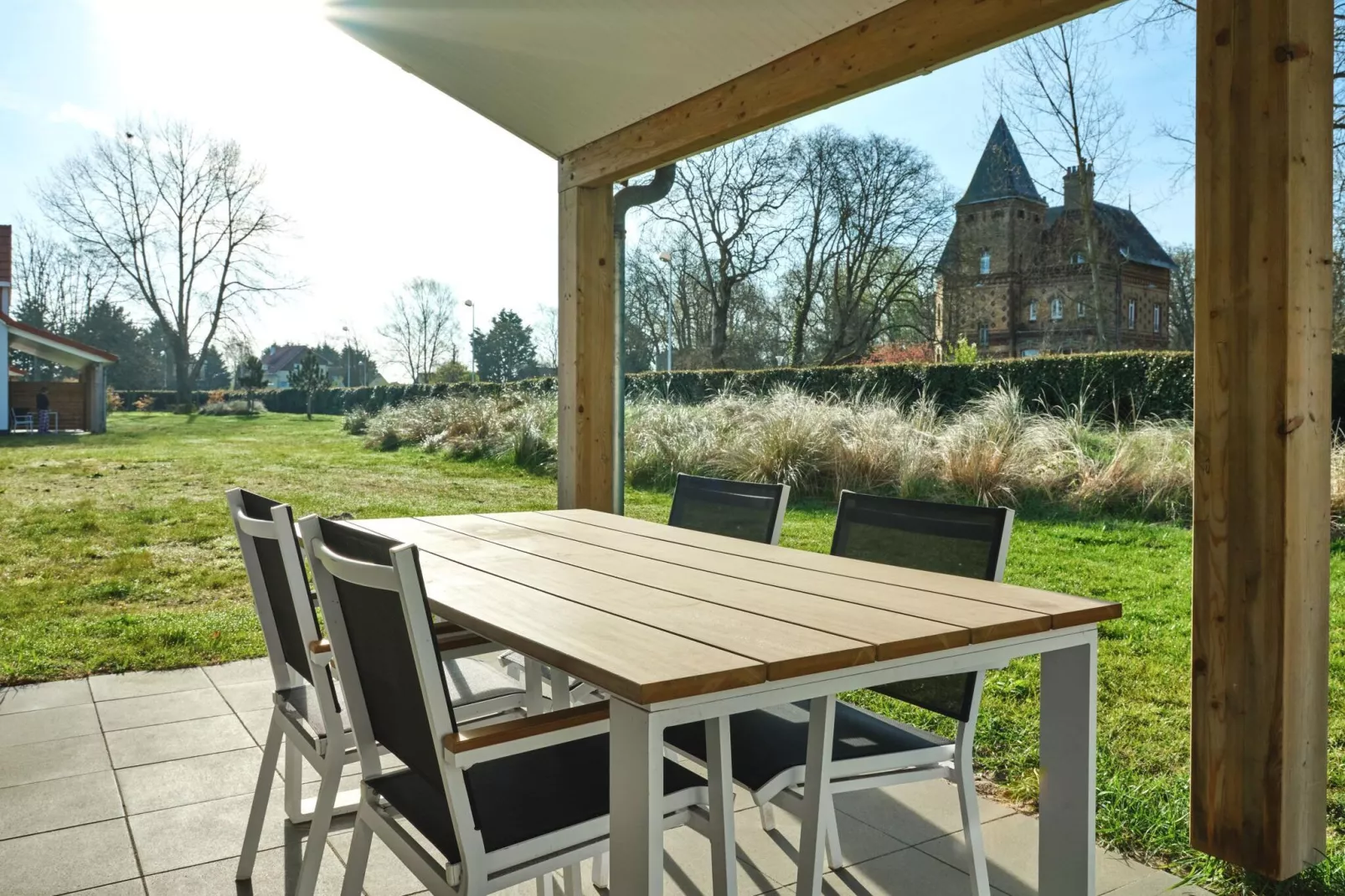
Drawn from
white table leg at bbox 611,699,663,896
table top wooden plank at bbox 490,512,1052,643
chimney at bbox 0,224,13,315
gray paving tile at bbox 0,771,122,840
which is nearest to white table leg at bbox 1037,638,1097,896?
table top wooden plank at bbox 490,512,1052,643

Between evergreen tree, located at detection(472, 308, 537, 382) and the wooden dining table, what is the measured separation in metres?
5.40

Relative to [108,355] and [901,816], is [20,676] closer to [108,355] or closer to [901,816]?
[108,355]

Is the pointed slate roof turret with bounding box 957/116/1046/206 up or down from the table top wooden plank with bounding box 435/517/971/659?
up

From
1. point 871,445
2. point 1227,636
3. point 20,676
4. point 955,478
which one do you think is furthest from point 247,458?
point 1227,636

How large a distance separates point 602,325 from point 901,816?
2.48m

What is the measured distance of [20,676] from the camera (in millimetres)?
3773

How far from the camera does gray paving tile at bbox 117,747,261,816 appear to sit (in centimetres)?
261

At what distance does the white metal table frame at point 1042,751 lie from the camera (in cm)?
131

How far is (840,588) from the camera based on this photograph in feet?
6.21

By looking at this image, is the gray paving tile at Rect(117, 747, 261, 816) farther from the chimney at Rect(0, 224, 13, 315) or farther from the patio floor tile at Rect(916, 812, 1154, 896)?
the chimney at Rect(0, 224, 13, 315)

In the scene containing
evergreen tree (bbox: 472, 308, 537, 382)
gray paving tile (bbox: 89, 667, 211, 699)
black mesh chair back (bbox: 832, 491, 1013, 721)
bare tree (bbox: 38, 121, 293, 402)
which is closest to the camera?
black mesh chair back (bbox: 832, 491, 1013, 721)

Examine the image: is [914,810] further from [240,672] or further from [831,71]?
[240,672]

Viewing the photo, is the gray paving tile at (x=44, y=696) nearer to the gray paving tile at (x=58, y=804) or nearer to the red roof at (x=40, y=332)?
the gray paving tile at (x=58, y=804)

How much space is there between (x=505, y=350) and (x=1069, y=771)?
6.51 m
